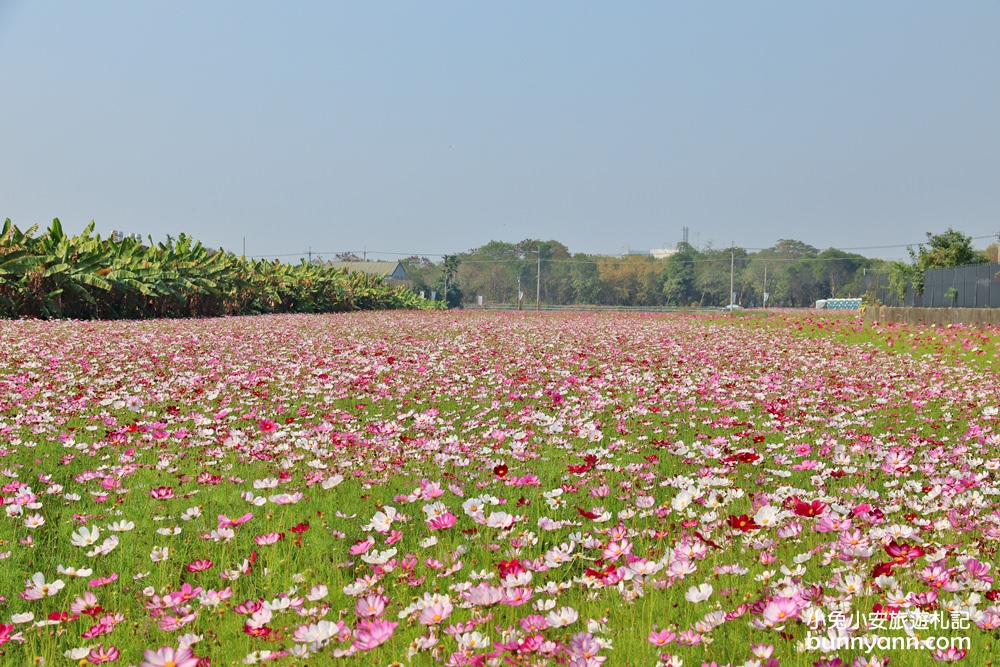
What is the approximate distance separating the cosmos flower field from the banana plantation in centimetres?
1354

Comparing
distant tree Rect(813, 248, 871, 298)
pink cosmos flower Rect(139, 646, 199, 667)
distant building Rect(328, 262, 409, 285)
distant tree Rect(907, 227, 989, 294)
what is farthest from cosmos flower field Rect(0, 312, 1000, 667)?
distant tree Rect(813, 248, 871, 298)

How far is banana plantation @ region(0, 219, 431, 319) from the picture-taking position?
2072cm

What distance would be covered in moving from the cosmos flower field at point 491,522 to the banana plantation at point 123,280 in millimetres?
13538

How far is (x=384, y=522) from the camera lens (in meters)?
3.24

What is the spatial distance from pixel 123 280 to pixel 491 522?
74.1ft

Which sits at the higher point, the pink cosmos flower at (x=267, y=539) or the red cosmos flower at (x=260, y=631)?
the pink cosmos flower at (x=267, y=539)

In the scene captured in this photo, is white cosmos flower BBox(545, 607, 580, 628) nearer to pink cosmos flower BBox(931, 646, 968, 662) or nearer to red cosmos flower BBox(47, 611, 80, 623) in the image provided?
pink cosmos flower BBox(931, 646, 968, 662)

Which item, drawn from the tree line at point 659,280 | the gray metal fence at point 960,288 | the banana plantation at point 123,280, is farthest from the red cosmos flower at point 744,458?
the tree line at point 659,280

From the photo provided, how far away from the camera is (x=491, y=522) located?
3.16 metres

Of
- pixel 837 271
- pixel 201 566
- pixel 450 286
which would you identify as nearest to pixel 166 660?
pixel 201 566

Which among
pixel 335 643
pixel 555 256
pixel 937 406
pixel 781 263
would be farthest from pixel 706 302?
pixel 335 643

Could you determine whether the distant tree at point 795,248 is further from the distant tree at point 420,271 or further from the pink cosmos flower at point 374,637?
the pink cosmos flower at point 374,637

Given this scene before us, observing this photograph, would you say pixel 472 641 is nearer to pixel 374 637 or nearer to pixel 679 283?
pixel 374 637

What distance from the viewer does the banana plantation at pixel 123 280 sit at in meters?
20.7
